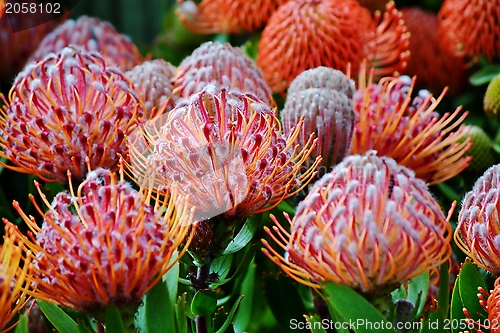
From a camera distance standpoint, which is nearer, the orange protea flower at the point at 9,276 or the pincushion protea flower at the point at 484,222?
the orange protea flower at the point at 9,276

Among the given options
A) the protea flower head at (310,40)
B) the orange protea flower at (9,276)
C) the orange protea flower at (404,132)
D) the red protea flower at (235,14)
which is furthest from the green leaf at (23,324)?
the red protea flower at (235,14)

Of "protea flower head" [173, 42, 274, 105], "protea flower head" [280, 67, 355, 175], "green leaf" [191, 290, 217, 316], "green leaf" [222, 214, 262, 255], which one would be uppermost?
"protea flower head" [173, 42, 274, 105]

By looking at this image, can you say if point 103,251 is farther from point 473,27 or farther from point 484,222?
point 473,27

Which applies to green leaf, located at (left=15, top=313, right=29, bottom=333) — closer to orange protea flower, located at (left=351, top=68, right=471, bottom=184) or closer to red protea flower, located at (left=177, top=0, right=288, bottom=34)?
orange protea flower, located at (left=351, top=68, right=471, bottom=184)

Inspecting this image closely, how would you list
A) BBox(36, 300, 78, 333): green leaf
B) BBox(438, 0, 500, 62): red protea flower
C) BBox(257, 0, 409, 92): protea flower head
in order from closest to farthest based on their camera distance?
BBox(36, 300, 78, 333): green leaf < BBox(257, 0, 409, 92): protea flower head < BBox(438, 0, 500, 62): red protea flower

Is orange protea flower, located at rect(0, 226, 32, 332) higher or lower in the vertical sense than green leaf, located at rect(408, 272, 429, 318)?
higher

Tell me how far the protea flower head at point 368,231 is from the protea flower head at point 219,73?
314mm

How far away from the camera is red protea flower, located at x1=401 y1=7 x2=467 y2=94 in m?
1.40

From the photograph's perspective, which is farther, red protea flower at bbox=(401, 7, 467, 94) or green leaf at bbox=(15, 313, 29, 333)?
red protea flower at bbox=(401, 7, 467, 94)

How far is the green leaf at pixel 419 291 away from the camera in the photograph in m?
0.69

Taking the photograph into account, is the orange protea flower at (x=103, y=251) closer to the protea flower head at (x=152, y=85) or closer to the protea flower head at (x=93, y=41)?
the protea flower head at (x=152, y=85)

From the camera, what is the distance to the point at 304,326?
3.07 ft

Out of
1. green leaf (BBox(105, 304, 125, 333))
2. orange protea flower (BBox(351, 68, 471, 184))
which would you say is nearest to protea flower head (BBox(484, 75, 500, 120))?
orange protea flower (BBox(351, 68, 471, 184))

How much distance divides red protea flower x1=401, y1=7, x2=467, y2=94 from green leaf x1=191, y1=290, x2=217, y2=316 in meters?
0.86
